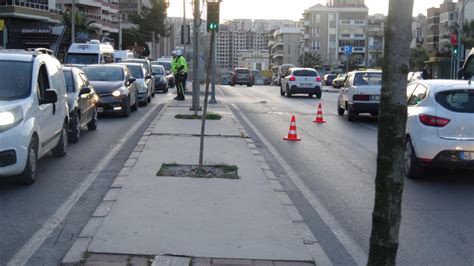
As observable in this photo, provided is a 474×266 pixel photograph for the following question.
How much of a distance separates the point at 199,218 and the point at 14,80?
427 centimetres

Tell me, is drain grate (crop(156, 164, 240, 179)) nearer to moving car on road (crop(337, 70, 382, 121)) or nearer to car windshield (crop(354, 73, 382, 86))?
moving car on road (crop(337, 70, 382, 121))

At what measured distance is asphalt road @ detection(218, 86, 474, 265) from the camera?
632cm

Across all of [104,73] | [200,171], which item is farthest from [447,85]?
[104,73]

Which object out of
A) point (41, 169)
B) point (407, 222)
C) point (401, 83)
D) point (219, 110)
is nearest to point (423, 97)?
point (407, 222)

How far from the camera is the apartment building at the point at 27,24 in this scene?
54.4 m

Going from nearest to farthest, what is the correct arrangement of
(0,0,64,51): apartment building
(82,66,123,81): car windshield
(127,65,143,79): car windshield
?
(82,66,123,81): car windshield
(127,65,143,79): car windshield
(0,0,64,51): apartment building

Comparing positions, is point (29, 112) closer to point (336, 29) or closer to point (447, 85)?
point (447, 85)

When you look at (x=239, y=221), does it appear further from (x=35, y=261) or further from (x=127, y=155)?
(x=127, y=155)

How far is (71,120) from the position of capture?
524 inches

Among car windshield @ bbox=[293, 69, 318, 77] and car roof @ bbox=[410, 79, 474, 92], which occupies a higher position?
car roof @ bbox=[410, 79, 474, 92]

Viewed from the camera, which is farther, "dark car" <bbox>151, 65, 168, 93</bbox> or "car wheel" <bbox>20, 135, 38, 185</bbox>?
"dark car" <bbox>151, 65, 168, 93</bbox>

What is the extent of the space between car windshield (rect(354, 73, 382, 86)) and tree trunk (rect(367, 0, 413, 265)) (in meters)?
16.7

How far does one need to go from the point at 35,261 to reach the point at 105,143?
8.06 m

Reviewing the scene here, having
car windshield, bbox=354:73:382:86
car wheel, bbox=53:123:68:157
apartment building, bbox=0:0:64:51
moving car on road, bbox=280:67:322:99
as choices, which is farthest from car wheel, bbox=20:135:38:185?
apartment building, bbox=0:0:64:51
